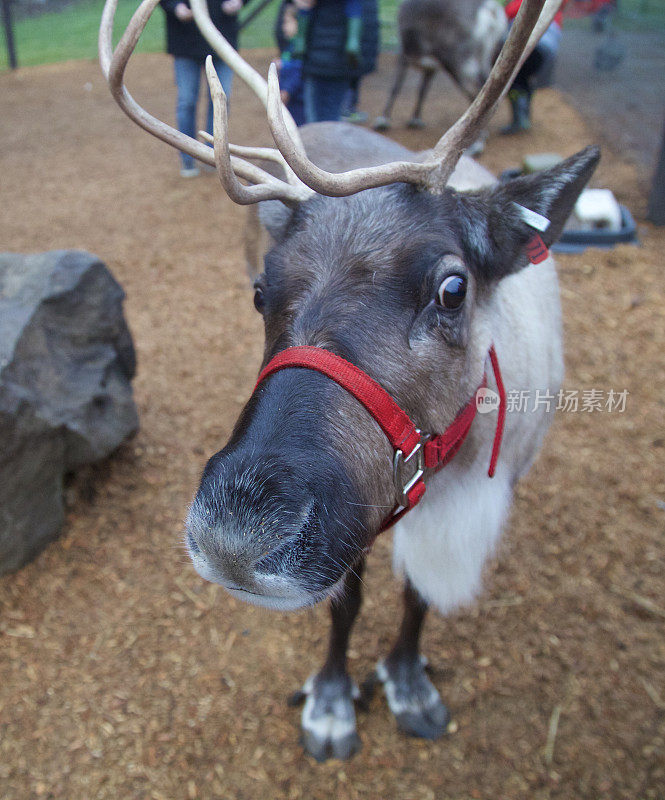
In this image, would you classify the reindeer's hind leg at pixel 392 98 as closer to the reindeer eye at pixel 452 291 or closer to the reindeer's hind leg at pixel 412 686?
the reindeer's hind leg at pixel 412 686

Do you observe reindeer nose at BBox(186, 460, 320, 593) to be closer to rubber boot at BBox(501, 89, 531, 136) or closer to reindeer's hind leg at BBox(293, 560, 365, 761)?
reindeer's hind leg at BBox(293, 560, 365, 761)

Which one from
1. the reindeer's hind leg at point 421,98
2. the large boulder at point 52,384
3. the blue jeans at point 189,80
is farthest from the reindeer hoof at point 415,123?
the large boulder at point 52,384

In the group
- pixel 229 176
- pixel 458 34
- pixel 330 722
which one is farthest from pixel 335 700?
pixel 458 34

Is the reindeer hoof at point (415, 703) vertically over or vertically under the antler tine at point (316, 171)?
under

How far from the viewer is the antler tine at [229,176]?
1567 mm

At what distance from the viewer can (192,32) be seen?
260 inches

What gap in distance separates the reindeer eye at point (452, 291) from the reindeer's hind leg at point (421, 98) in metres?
8.96

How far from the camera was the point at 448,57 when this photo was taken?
8672mm

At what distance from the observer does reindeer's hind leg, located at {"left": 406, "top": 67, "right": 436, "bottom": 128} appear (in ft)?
31.3

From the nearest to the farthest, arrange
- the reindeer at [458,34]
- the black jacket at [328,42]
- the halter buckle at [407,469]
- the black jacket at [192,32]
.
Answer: the halter buckle at [407,469]
the black jacket at [328,42]
the black jacket at [192,32]
the reindeer at [458,34]

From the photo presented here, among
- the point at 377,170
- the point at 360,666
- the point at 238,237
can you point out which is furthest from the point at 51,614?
the point at 238,237

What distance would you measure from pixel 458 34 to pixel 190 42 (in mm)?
3782

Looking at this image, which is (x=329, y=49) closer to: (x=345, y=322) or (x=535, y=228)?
(x=535, y=228)

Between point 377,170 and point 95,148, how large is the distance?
9.05 metres
